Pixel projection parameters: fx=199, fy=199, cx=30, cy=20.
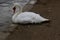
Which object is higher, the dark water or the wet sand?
the wet sand

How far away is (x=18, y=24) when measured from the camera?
3730 millimetres

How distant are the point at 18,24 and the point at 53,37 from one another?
2.94 feet

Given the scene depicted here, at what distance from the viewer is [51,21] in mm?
3746

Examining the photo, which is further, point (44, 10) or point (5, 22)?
point (44, 10)

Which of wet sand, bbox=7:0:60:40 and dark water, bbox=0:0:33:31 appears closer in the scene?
wet sand, bbox=7:0:60:40

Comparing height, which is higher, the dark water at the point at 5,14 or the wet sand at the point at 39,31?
the wet sand at the point at 39,31

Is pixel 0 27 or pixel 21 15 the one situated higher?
pixel 21 15

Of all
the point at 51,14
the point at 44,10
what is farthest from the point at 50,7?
the point at 51,14

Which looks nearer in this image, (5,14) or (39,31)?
(39,31)

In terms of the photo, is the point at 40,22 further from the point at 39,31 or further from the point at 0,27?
the point at 0,27

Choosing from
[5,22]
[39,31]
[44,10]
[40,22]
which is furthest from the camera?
[44,10]

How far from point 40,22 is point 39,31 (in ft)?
1.24

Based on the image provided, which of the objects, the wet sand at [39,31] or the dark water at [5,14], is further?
the dark water at [5,14]

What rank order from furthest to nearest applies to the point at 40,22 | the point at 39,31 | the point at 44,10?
the point at 44,10 → the point at 40,22 → the point at 39,31
